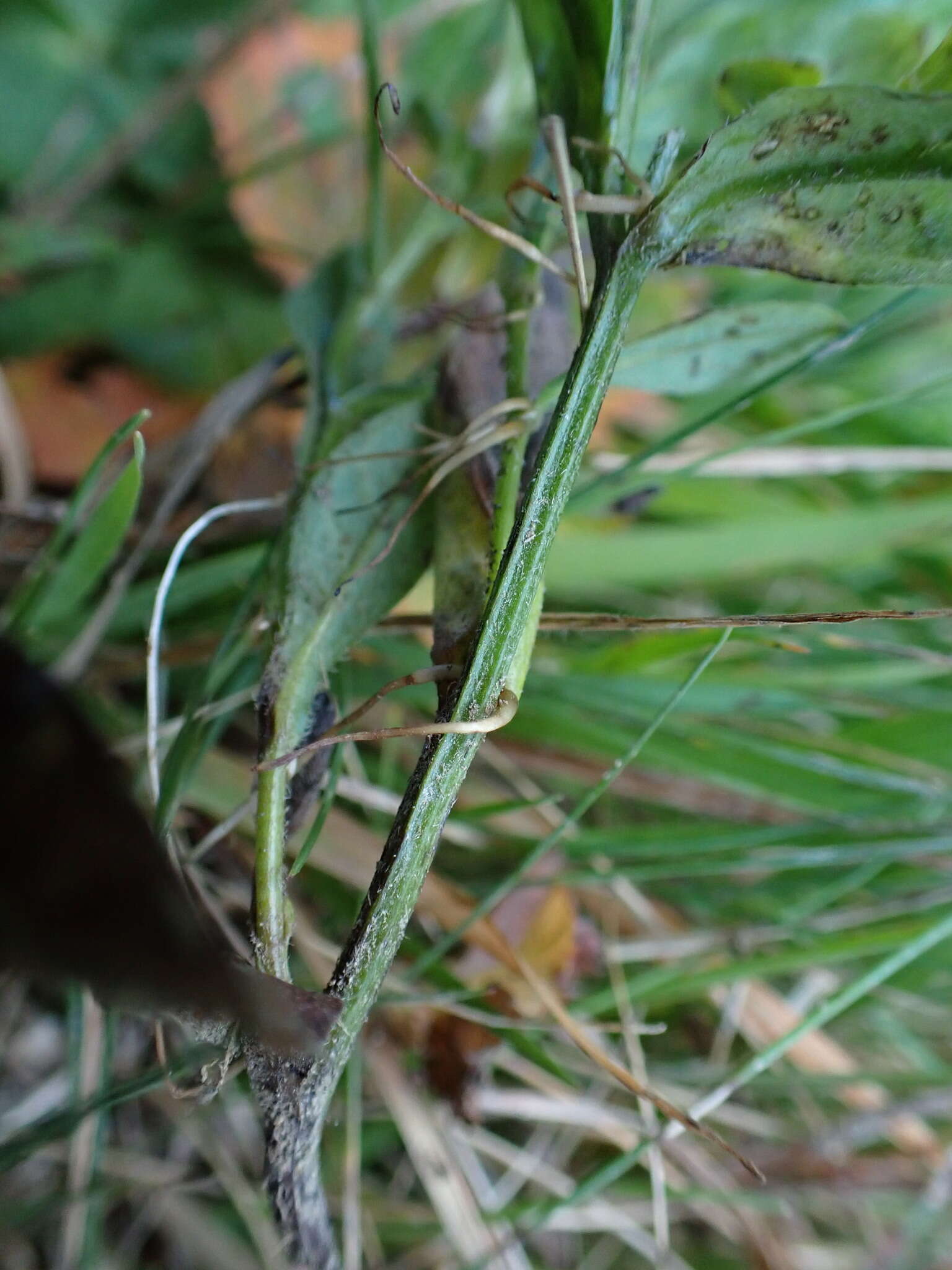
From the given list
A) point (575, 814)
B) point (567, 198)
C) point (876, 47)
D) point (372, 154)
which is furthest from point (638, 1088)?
point (876, 47)

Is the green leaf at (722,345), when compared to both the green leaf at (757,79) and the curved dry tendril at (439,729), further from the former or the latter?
the curved dry tendril at (439,729)

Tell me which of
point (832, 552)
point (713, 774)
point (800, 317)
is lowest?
point (713, 774)

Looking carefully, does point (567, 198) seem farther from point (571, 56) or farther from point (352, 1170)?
point (352, 1170)

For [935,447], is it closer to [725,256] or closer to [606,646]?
[606,646]

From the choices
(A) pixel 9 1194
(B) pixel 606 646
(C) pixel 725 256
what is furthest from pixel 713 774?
(A) pixel 9 1194

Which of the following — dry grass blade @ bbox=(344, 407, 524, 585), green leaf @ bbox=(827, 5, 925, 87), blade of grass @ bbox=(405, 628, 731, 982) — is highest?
green leaf @ bbox=(827, 5, 925, 87)

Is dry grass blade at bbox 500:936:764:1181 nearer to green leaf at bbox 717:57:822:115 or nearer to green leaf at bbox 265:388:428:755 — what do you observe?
green leaf at bbox 265:388:428:755

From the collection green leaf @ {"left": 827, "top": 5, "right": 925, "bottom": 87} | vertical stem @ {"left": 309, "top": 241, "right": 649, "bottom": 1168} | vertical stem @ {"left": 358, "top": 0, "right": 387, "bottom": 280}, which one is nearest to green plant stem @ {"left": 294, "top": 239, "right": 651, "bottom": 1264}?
vertical stem @ {"left": 309, "top": 241, "right": 649, "bottom": 1168}
